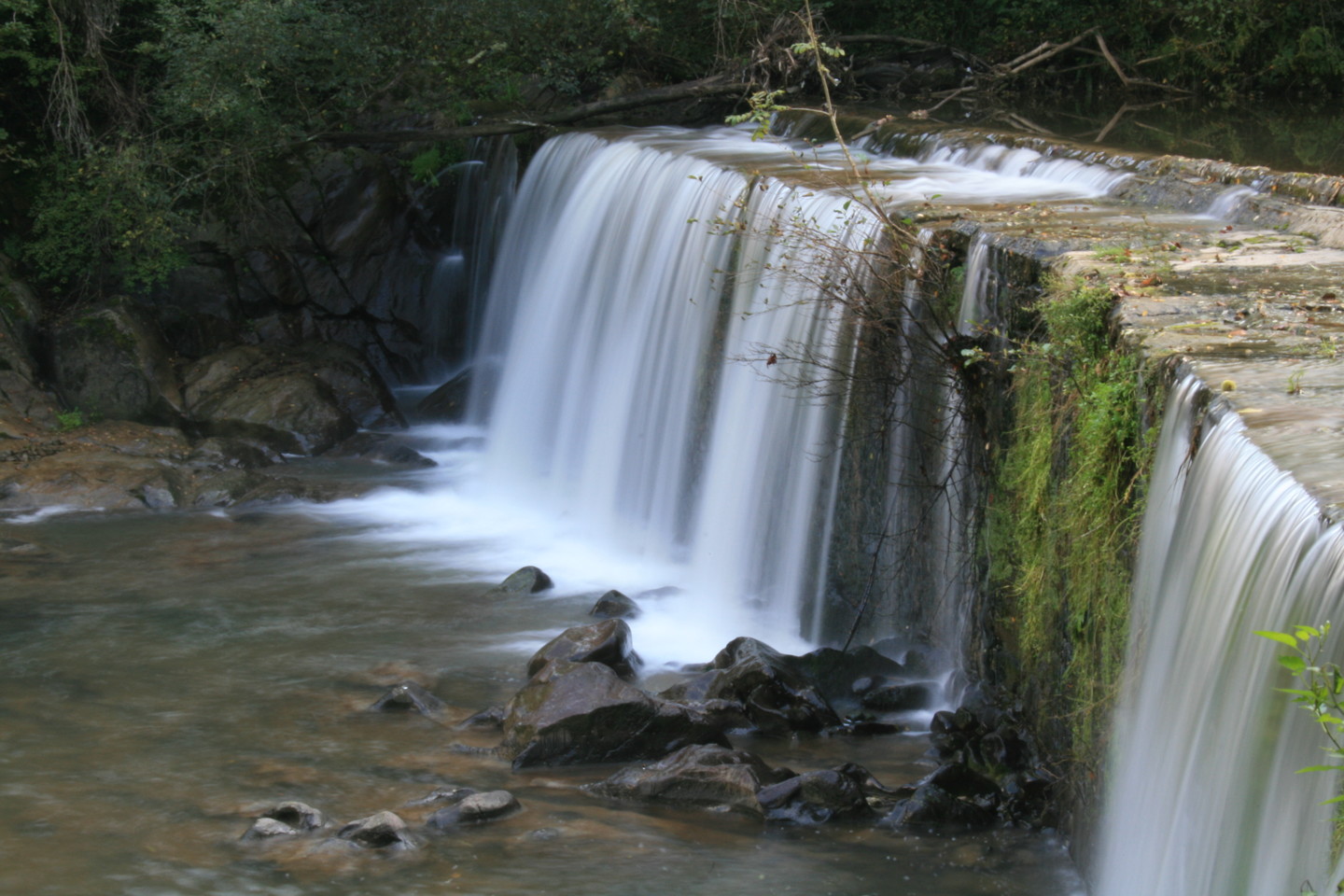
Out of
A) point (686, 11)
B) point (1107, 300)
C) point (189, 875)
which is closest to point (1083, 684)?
point (1107, 300)

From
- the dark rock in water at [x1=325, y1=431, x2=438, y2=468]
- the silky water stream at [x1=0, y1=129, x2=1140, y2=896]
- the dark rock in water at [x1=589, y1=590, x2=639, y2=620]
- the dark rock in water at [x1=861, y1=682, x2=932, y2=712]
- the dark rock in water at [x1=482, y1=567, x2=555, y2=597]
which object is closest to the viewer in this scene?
the silky water stream at [x1=0, y1=129, x2=1140, y2=896]

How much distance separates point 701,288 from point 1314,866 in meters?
7.38

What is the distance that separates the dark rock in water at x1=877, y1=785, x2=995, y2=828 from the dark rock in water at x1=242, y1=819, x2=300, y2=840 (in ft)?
8.10

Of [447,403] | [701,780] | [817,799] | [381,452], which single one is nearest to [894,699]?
[817,799]

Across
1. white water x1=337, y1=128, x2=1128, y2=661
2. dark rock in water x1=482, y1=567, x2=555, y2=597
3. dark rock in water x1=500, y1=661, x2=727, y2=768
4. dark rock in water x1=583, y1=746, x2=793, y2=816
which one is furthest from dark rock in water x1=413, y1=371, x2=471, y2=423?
dark rock in water x1=583, y1=746, x2=793, y2=816

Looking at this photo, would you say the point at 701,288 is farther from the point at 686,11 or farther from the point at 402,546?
the point at 686,11

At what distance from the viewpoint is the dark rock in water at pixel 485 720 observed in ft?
23.3

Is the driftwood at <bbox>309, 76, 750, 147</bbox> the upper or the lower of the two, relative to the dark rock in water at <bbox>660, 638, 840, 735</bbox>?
upper

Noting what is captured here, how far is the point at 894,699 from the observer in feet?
23.8

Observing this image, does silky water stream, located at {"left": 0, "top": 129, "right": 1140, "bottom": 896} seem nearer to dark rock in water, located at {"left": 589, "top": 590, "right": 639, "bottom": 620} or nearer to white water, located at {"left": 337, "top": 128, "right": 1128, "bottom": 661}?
white water, located at {"left": 337, "top": 128, "right": 1128, "bottom": 661}

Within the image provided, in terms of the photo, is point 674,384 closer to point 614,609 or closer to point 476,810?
point 614,609

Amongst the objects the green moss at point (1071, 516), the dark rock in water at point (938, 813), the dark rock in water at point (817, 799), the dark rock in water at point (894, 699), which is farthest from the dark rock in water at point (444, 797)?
the green moss at point (1071, 516)

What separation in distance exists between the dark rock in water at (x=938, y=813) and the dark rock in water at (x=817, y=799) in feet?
0.46

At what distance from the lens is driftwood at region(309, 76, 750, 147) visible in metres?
14.9
